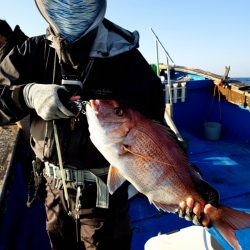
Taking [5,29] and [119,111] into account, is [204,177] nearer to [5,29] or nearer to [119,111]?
[119,111]

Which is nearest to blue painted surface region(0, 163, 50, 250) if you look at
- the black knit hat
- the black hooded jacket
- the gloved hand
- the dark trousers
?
the dark trousers

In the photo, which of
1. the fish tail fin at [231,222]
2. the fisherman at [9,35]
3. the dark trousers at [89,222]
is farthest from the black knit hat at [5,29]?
the fish tail fin at [231,222]

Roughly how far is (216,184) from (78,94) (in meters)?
3.72

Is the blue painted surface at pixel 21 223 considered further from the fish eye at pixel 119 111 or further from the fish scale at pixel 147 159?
the fish eye at pixel 119 111

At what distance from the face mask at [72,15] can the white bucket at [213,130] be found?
19.6ft

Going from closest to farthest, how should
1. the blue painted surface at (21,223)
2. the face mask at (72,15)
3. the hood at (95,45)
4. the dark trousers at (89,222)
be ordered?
1. the face mask at (72,15)
2. the hood at (95,45)
3. the dark trousers at (89,222)
4. the blue painted surface at (21,223)

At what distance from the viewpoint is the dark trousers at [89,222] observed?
2791mm

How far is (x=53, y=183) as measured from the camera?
287cm

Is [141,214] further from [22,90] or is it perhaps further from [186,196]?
[22,90]

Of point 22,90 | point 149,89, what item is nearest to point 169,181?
point 149,89

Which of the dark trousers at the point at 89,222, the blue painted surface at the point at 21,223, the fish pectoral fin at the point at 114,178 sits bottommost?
the blue painted surface at the point at 21,223

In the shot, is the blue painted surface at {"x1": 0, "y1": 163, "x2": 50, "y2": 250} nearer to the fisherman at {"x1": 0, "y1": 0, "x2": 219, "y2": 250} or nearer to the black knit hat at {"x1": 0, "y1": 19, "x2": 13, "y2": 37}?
the fisherman at {"x1": 0, "y1": 0, "x2": 219, "y2": 250}

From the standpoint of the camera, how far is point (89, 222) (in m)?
2.81

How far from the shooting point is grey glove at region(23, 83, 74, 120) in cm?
219
